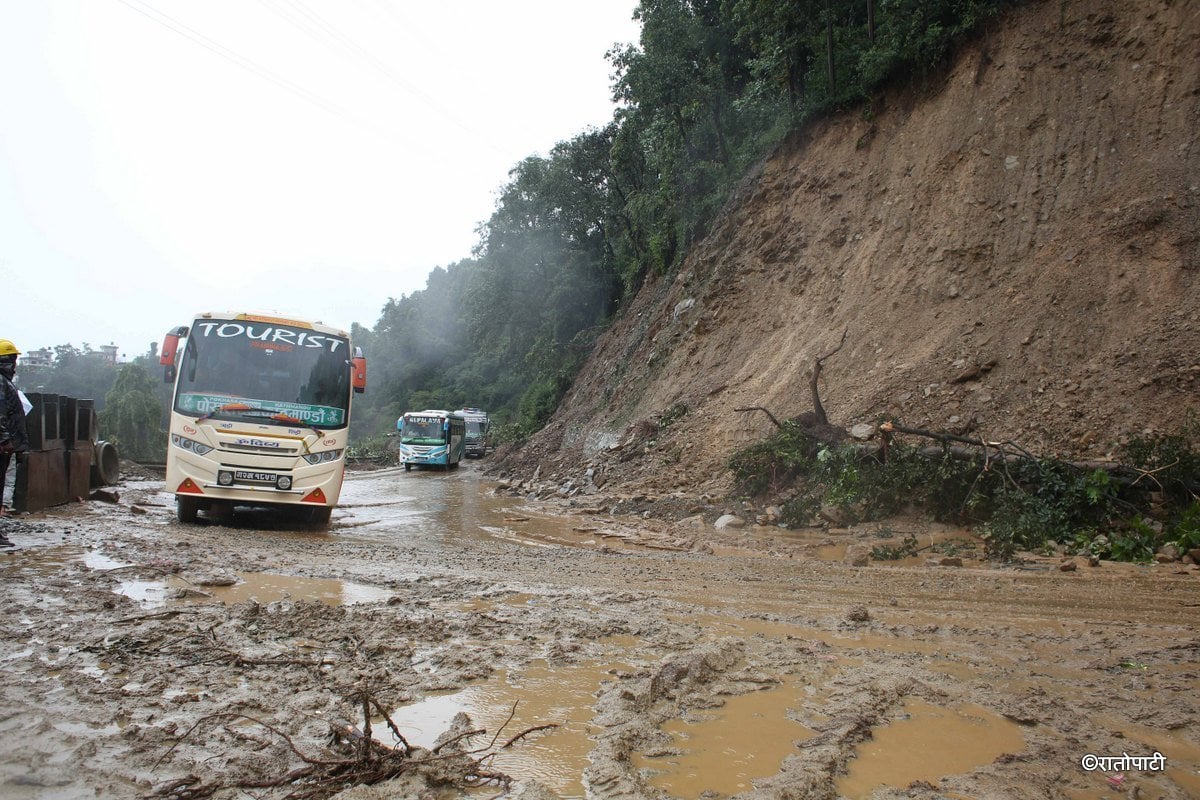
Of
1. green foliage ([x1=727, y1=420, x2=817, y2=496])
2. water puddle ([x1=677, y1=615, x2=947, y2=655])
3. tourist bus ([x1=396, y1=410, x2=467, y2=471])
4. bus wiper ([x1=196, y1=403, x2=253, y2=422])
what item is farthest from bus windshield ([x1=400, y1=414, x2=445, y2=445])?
water puddle ([x1=677, y1=615, x2=947, y2=655])

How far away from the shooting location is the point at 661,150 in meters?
23.2

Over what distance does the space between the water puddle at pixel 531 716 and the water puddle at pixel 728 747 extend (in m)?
0.29

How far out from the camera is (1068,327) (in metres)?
11.0

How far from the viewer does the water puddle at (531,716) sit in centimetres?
258

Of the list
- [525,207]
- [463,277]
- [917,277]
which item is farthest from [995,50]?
[463,277]

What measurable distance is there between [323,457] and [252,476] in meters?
0.90

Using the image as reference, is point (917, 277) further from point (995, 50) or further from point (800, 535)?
point (800, 535)

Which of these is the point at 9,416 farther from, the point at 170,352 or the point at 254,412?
the point at 254,412

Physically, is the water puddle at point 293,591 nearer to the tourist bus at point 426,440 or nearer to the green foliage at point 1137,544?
the green foliage at point 1137,544

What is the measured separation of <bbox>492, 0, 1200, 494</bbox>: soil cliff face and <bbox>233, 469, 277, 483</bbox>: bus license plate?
6908 millimetres

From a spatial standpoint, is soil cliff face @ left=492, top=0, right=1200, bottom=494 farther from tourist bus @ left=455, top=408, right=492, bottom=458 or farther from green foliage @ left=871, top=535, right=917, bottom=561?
tourist bus @ left=455, top=408, right=492, bottom=458

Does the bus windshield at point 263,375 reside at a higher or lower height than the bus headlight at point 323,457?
higher

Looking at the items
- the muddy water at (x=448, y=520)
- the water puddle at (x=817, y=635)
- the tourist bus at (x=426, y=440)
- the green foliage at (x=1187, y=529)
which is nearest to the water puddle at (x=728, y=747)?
the water puddle at (x=817, y=635)

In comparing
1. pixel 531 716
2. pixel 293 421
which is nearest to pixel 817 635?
pixel 531 716
